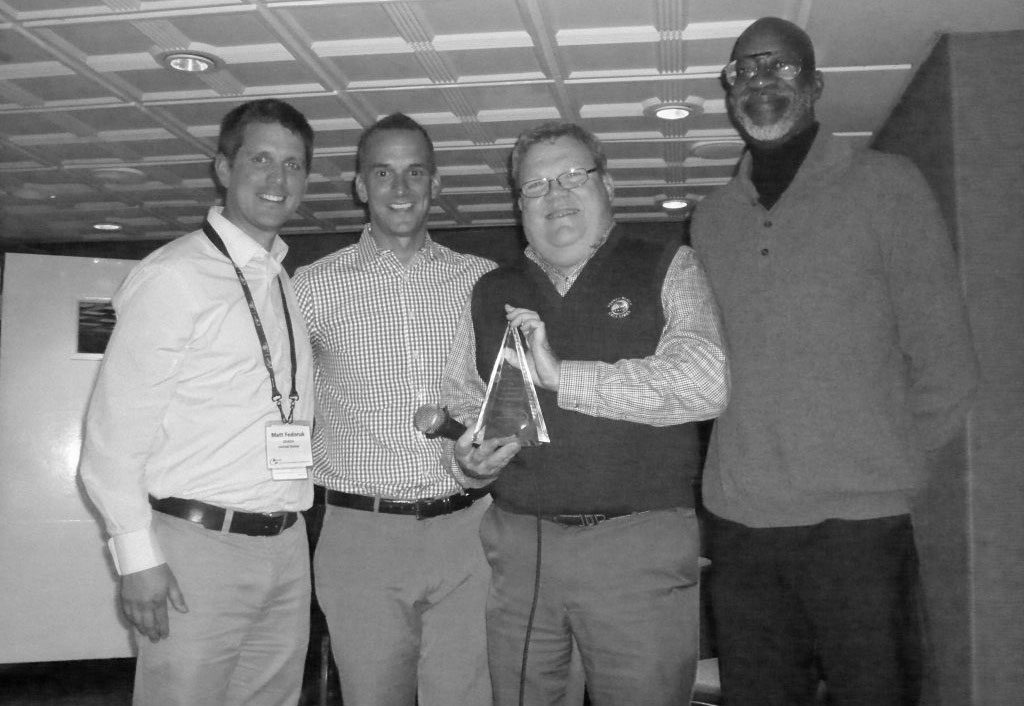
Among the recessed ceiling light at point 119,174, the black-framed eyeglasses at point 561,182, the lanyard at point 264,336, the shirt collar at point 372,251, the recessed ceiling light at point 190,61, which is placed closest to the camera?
the black-framed eyeglasses at point 561,182

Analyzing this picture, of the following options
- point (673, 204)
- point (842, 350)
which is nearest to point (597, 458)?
point (842, 350)

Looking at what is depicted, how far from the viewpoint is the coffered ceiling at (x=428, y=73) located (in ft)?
13.2

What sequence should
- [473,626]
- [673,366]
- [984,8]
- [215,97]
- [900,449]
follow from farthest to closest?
1. [215,97]
2. [984,8]
3. [473,626]
4. [900,449]
5. [673,366]

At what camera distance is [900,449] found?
1.92 metres

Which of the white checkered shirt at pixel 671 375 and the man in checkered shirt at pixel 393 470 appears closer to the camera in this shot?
the white checkered shirt at pixel 671 375

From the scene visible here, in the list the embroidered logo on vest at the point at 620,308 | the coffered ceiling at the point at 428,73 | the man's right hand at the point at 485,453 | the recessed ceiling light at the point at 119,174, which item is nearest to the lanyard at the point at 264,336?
the man's right hand at the point at 485,453

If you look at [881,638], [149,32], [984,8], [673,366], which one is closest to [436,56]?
[149,32]

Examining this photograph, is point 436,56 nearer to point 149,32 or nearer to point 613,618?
point 149,32

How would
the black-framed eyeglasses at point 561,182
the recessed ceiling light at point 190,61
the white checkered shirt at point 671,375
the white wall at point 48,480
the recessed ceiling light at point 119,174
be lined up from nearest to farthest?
the white checkered shirt at point 671,375, the black-framed eyeglasses at point 561,182, the recessed ceiling light at point 190,61, the white wall at point 48,480, the recessed ceiling light at point 119,174

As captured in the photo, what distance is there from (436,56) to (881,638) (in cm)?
362

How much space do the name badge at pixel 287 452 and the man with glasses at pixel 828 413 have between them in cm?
100

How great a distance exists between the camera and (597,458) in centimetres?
191

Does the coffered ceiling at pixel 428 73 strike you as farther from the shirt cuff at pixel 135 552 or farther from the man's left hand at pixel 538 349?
the shirt cuff at pixel 135 552

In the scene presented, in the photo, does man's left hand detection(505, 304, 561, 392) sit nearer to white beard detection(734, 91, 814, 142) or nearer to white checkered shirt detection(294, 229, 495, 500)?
white checkered shirt detection(294, 229, 495, 500)
